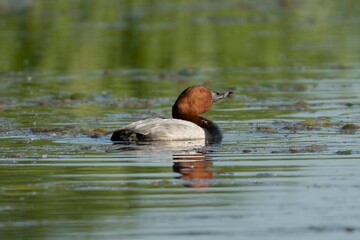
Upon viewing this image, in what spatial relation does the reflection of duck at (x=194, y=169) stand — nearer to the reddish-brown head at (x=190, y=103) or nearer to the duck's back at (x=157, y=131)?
the duck's back at (x=157, y=131)

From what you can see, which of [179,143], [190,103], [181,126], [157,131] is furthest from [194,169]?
[190,103]

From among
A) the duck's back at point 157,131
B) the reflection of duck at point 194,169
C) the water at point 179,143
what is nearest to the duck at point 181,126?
the duck's back at point 157,131

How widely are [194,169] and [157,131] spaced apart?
2492mm

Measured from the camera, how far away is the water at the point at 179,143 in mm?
8711

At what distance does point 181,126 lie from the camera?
1385 centimetres

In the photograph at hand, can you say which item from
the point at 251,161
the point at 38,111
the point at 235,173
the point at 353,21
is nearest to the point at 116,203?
the point at 235,173

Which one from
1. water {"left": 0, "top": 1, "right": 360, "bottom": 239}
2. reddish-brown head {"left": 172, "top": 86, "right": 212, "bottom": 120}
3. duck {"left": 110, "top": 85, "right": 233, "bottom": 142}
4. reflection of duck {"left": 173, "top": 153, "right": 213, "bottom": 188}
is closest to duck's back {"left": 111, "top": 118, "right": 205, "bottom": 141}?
duck {"left": 110, "top": 85, "right": 233, "bottom": 142}

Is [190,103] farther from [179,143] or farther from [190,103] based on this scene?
[179,143]

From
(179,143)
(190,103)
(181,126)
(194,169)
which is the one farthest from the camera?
(190,103)

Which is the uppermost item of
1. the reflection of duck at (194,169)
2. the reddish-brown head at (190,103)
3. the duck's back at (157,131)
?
the reddish-brown head at (190,103)

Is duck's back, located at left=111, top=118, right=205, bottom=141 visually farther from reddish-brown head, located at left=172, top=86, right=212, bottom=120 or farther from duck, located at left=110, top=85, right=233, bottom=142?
reddish-brown head, located at left=172, top=86, right=212, bottom=120

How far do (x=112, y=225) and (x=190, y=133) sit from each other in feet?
17.9

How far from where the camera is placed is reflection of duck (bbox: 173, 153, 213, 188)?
10328 millimetres

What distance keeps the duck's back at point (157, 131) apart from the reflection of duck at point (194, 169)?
1212 millimetres
